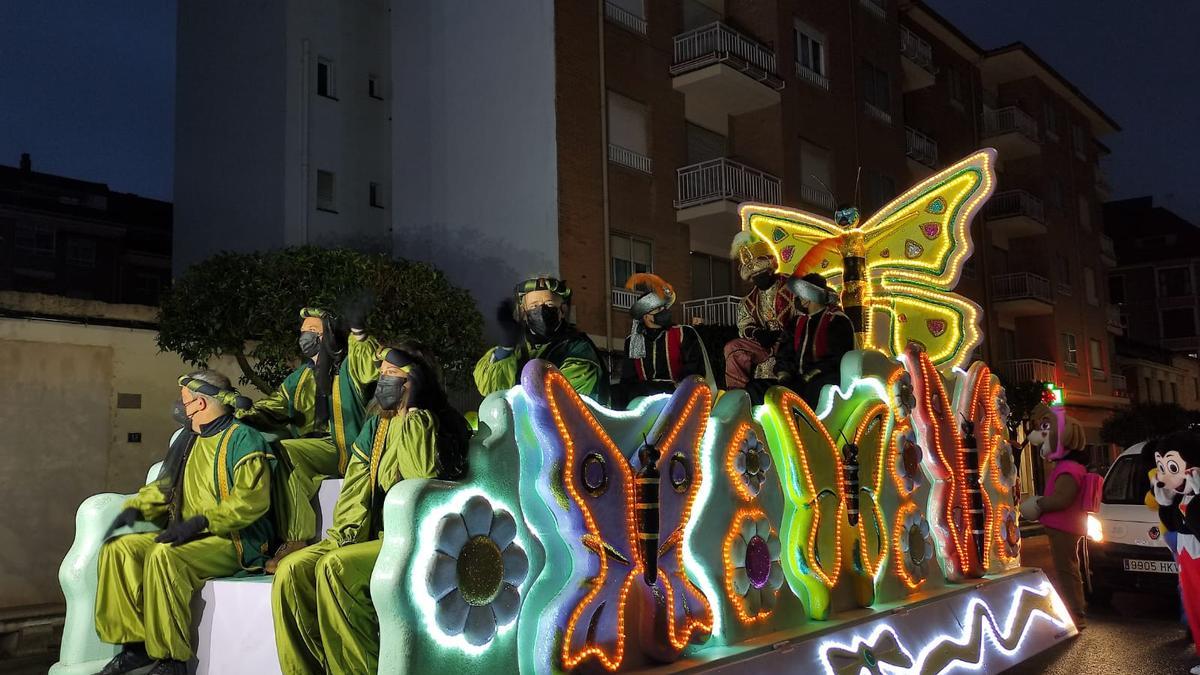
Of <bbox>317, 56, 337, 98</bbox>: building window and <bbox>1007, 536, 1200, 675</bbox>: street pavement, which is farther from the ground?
<bbox>317, 56, 337, 98</bbox>: building window

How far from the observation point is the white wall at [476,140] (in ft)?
61.6

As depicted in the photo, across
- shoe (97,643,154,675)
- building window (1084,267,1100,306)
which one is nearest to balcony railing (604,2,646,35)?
shoe (97,643,154,675)

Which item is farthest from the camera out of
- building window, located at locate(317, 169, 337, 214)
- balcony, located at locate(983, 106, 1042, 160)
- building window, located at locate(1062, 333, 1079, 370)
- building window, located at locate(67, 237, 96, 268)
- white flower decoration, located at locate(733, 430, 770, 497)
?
building window, located at locate(1062, 333, 1079, 370)

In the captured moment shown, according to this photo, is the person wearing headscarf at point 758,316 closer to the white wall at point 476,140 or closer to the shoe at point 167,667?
the shoe at point 167,667

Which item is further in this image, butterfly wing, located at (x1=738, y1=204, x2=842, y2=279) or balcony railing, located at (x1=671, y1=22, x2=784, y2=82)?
balcony railing, located at (x1=671, y1=22, x2=784, y2=82)

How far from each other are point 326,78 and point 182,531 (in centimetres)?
1633

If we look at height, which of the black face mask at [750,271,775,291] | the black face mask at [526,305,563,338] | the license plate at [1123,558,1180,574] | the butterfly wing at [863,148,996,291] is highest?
the butterfly wing at [863,148,996,291]

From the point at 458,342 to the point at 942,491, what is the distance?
8.15 meters

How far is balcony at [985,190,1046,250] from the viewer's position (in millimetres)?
32625

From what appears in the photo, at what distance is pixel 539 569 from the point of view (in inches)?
189

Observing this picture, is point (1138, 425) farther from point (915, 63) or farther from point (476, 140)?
point (476, 140)

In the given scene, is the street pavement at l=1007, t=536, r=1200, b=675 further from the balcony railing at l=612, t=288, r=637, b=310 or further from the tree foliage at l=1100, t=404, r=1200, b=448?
the tree foliage at l=1100, t=404, r=1200, b=448

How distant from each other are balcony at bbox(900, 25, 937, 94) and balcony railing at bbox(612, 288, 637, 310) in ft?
44.7

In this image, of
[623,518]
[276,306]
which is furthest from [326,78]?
[623,518]
